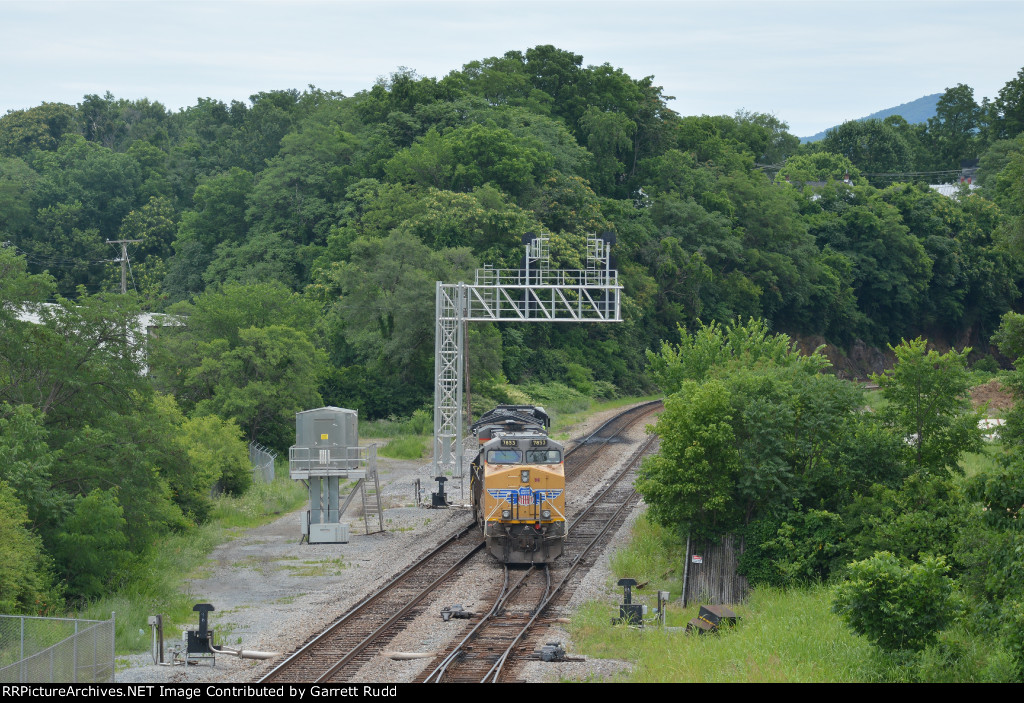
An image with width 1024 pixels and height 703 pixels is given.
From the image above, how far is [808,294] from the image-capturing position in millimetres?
92188

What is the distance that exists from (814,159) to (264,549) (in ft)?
328

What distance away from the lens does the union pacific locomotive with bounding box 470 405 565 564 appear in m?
28.1

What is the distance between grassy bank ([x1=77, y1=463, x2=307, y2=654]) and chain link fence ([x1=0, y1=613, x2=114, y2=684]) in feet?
7.62

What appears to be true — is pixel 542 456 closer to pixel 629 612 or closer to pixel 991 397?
pixel 629 612

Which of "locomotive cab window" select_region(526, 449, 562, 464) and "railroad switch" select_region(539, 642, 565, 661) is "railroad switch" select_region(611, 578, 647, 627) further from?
"locomotive cab window" select_region(526, 449, 562, 464)

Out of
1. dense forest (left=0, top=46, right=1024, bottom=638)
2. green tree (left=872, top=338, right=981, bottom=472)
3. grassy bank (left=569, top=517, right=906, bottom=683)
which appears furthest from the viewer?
dense forest (left=0, top=46, right=1024, bottom=638)

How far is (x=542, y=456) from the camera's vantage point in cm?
2862

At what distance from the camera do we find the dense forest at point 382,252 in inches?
1091

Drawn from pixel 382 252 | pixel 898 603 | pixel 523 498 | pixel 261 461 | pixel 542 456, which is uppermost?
pixel 382 252

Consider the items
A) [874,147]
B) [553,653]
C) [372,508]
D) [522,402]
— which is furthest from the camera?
[874,147]

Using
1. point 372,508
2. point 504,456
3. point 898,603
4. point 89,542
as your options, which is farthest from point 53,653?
point 372,508

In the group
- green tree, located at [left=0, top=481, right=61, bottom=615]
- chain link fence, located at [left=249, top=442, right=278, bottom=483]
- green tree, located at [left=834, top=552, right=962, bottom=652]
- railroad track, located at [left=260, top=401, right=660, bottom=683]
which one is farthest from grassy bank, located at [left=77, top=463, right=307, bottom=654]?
green tree, located at [left=834, top=552, right=962, bottom=652]

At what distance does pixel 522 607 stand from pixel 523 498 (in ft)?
13.0

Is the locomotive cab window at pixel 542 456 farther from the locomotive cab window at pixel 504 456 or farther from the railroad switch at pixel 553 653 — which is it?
the railroad switch at pixel 553 653
